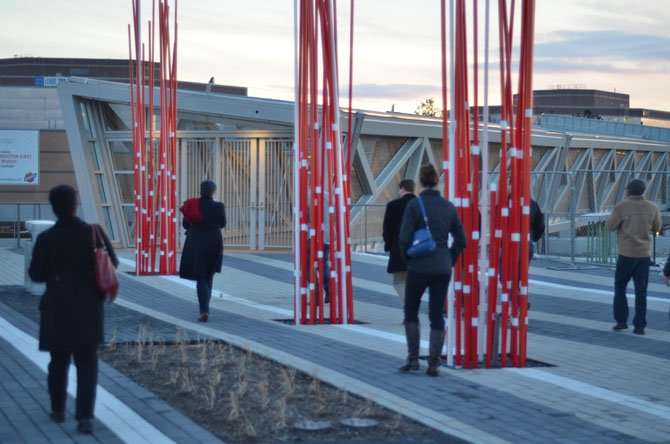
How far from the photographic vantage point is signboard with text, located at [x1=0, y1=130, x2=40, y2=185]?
1833 inches

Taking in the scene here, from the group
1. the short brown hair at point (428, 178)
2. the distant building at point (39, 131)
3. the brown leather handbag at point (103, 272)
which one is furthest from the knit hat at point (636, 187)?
the distant building at point (39, 131)

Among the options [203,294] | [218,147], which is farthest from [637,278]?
[218,147]

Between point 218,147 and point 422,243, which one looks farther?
point 218,147

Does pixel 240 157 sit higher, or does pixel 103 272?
pixel 240 157

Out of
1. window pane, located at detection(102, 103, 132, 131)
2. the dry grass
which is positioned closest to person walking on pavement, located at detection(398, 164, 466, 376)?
the dry grass

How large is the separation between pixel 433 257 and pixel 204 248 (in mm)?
5298

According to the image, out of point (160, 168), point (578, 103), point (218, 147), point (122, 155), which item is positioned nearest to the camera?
point (160, 168)

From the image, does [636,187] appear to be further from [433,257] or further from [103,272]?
[103,272]

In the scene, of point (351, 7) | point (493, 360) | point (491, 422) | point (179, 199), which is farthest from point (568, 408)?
point (179, 199)

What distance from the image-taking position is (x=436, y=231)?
30.3 ft

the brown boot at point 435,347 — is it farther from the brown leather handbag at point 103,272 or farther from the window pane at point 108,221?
the window pane at point 108,221

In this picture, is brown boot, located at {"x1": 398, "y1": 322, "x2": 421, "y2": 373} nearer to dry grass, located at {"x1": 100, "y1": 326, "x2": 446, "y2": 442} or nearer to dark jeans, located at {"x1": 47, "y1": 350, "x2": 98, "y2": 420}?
dry grass, located at {"x1": 100, "y1": 326, "x2": 446, "y2": 442}

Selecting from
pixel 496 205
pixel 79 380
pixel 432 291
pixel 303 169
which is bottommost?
pixel 79 380

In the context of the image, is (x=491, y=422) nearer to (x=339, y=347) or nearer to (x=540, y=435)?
(x=540, y=435)
